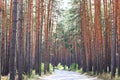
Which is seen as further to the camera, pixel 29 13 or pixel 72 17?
pixel 72 17

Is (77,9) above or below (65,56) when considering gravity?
A: above

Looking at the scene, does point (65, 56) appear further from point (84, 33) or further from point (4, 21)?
point (4, 21)

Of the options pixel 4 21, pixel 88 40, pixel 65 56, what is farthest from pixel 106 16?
pixel 65 56

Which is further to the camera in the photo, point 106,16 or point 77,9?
point 77,9

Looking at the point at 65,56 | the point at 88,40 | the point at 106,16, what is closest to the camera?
the point at 106,16

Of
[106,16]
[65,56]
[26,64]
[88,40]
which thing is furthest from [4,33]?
[65,56]

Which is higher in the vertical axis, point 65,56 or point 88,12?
point 88,12

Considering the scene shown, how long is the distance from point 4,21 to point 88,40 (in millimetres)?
11354

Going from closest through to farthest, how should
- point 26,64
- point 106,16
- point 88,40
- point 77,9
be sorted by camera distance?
point 26,64, point 106,16, point 88,40, point 77,9

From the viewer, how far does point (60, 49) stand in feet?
260

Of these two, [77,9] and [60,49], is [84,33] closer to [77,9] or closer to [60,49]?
[77,9]

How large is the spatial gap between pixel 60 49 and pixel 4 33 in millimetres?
54871

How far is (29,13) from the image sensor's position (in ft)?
82.5

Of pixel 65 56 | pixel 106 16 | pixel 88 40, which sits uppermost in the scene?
pixel 106 16
